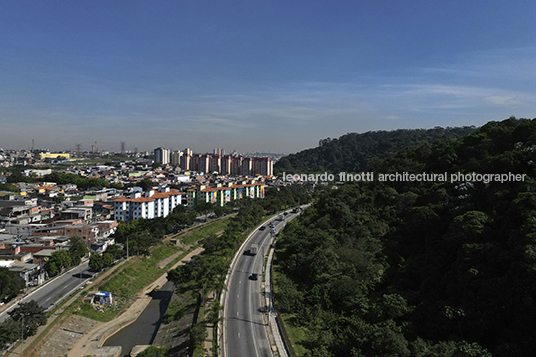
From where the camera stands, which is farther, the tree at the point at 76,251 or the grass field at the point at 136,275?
the tree at the point at 76,251

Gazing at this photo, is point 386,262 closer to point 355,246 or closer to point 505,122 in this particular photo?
point 355,246

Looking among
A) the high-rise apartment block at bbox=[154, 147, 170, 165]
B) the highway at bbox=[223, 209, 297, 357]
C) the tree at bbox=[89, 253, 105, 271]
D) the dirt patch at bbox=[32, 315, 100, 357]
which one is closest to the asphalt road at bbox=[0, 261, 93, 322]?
the tree at bbox=[89, 253, 105, 271]

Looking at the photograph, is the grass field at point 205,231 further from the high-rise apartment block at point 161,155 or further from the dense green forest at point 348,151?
the high-rise apartment block at point 161,155

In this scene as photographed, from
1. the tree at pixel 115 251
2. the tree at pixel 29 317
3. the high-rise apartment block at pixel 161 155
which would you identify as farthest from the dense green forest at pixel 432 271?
the high-rise apartment block at pixel 161 155

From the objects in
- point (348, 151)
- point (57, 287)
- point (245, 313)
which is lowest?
point (57, 287)

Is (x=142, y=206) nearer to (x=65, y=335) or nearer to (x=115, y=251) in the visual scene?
(x=115, y=251)

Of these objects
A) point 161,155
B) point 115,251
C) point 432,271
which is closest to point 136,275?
point 115,251

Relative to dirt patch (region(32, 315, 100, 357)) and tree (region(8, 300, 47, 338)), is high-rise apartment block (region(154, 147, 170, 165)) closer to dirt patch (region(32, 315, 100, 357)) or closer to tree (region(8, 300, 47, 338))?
dirt patch (region(32, 315, 100, 357))
